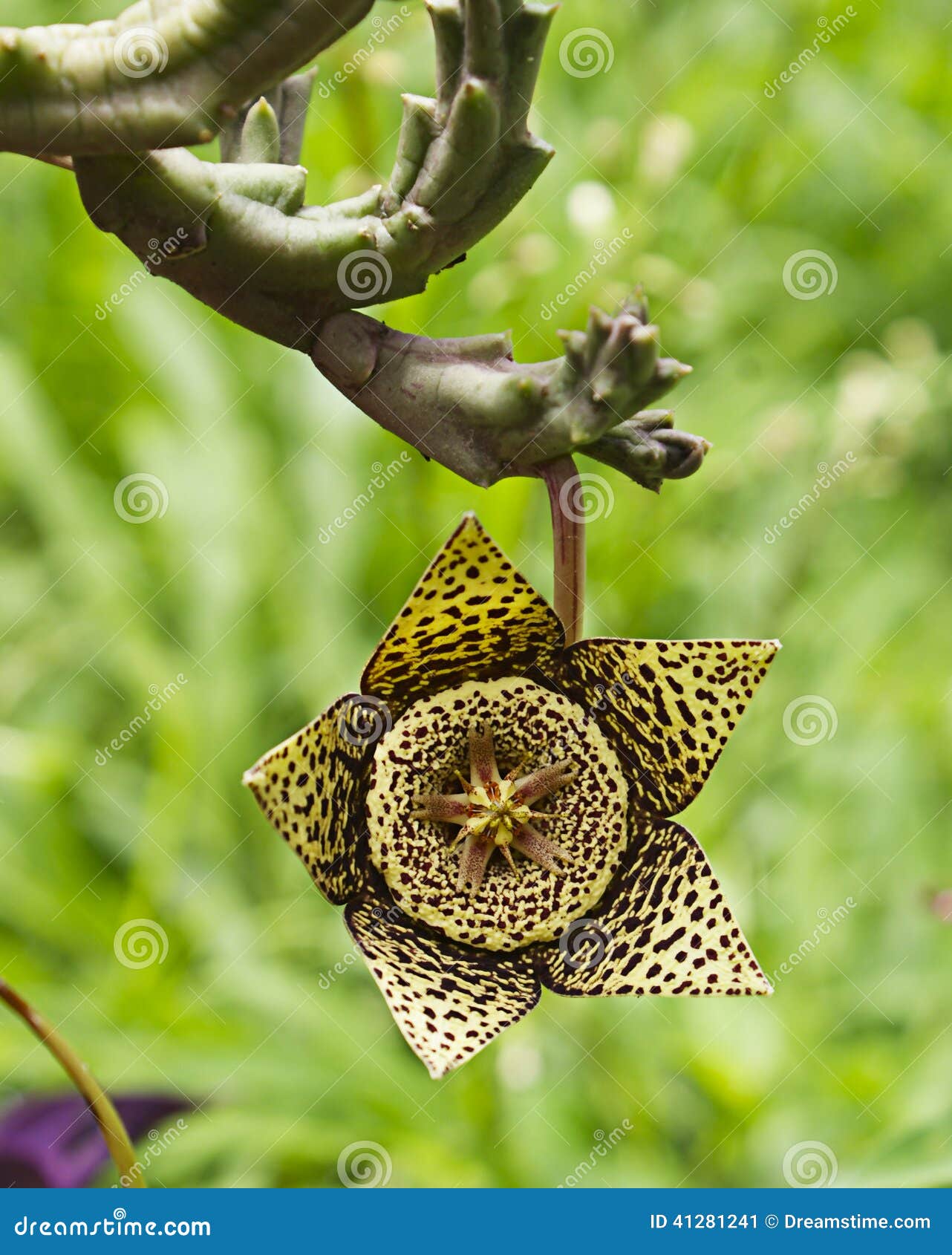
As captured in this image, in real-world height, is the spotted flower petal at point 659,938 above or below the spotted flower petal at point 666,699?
below

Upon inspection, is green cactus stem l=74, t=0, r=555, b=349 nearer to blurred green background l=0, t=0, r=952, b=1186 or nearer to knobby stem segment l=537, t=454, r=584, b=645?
knobby stem segment l=537, t=454, r=584, b=645

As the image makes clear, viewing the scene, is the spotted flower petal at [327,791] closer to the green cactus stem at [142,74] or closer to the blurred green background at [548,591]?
the green cactus stem at [142,74]

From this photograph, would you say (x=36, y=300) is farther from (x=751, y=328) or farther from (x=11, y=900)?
(x=751, y=328)

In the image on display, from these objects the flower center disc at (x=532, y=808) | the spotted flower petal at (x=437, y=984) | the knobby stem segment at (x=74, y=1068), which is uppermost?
the flower center disc at (x=532, y=808)

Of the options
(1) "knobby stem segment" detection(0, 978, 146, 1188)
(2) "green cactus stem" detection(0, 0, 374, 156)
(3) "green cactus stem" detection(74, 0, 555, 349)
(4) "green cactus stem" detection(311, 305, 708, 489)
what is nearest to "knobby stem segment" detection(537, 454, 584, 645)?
(4) "green cactus stem" detection(311, 305, 708, 489)

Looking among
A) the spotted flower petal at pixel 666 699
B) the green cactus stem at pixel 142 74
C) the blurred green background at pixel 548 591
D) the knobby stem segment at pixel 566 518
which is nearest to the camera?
the green cactus stem at pixel 142 74

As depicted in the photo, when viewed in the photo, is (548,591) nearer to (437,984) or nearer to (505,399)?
(437,984)

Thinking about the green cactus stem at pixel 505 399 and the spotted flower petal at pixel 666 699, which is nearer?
the green cactus stem at pixel 505 399

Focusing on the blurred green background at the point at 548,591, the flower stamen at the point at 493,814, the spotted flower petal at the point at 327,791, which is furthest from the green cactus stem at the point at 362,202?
the blurred green background at the point at 548,591
